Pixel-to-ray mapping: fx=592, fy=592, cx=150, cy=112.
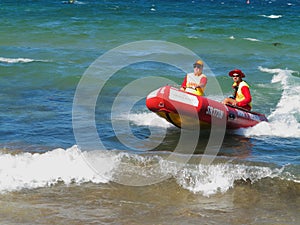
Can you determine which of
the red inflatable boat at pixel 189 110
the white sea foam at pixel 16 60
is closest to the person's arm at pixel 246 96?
the red inflatable boat at pixel 189 110

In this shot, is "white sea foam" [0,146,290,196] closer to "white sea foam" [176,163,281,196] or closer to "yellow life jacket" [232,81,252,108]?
"white sea foam" [176,163,281,196]

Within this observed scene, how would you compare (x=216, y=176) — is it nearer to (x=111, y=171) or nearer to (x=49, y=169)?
(x=111, y=171)

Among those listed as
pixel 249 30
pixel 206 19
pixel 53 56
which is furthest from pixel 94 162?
pixel 206 19

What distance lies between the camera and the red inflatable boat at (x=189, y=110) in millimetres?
12297

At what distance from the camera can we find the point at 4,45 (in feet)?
89.6

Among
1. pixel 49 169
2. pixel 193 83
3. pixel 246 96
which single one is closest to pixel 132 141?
pixel 193 83

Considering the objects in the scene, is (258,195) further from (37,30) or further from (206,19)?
(206,19)

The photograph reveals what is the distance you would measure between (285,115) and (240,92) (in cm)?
255

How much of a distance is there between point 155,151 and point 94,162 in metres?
1.61

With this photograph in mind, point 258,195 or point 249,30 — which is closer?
point 258,195

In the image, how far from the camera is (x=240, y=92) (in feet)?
44.4

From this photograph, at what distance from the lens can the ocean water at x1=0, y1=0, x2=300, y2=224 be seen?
900 cm

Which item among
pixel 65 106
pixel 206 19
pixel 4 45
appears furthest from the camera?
pixel 206 19

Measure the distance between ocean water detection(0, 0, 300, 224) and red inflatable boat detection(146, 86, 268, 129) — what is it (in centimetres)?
39
